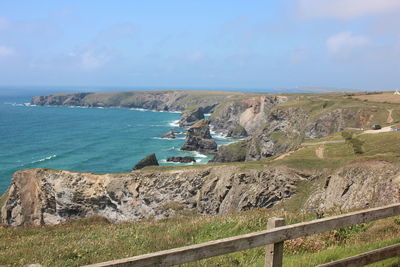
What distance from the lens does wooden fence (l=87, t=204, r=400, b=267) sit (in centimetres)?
486

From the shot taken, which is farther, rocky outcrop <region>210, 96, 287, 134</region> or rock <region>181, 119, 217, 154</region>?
rocky outcrop <region>210, 96, 287, 134</region>

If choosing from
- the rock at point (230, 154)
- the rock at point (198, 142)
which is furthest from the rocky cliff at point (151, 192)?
the rock at point (198, 142)

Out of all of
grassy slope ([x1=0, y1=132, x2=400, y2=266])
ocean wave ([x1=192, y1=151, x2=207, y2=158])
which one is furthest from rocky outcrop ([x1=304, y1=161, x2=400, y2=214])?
ocean wave ([x1=192, y1=151, x2=207, y2=158])

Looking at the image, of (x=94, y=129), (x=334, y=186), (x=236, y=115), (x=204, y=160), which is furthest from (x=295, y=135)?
(x=94, y=129)

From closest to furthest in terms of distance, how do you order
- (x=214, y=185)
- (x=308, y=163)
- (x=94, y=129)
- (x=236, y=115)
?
(x=308, y=163), (x=214, y=185), (x=94, y=129), (x=236, y=115)

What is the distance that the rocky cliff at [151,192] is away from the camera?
38.8 meters

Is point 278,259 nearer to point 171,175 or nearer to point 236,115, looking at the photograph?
point 171,175

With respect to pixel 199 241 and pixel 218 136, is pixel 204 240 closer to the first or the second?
pixel 199 241

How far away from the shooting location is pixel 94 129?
5763 inches

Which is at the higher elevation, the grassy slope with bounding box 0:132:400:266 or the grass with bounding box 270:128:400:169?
the grassy slope with bounding box 0:132:400:266

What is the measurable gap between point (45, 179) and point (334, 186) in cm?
3575

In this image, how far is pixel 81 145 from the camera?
112 m

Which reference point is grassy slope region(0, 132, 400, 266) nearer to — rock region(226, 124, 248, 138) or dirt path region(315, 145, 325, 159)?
dirt path region(315, 145, 325, 159)

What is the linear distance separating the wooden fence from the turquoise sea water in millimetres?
74525
